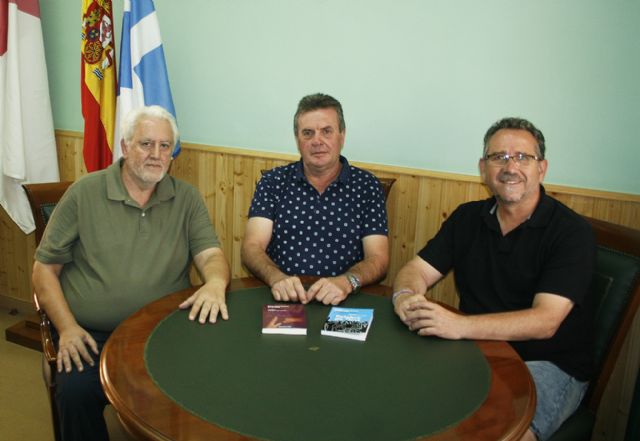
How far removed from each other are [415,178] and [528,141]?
0.84 metres

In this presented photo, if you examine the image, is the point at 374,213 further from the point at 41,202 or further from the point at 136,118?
the point at 41,202

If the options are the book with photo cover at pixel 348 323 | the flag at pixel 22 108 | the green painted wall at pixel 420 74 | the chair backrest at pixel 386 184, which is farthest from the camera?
the flag at pixel 22 108

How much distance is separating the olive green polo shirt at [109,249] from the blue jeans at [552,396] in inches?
50.7

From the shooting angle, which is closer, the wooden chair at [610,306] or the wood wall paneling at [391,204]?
the wooden chair at [610,306]

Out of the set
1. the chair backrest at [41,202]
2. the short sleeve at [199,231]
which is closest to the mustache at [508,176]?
the short sleeve at [199,231]

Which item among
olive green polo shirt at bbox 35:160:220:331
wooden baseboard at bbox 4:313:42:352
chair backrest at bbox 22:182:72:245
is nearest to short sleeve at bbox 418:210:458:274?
olive green polo shirt at bbox 35:160:220:331

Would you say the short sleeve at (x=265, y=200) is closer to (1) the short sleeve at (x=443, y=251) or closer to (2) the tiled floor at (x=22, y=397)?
(1) the short sleeve at (x=443, y=251)

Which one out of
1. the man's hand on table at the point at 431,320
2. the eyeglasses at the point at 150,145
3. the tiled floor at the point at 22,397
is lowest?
the tiled floor at the point at 22,397

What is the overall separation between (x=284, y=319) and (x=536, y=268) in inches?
32.5

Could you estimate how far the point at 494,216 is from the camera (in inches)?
72.9

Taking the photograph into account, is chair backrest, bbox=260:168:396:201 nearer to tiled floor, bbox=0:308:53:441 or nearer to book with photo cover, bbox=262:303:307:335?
book with photo cover, bbox=262:303:307:335

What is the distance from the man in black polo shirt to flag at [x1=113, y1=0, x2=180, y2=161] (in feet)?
5.25

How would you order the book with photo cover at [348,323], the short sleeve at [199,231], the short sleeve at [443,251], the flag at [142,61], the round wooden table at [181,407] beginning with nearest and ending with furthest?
1. the round wooden table at [181,407]
2. the book with photo cover at [348,323]
3. the short sleeve at [443,251]
4. the short sleeve at [199,231]
5. the flag at [142,61]

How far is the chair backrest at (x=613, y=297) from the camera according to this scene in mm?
1630
